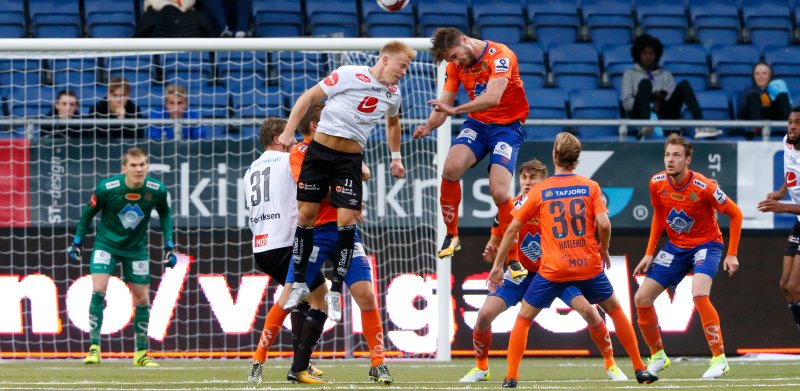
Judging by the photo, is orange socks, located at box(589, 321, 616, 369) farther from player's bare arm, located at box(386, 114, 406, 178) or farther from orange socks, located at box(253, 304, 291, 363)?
orange socks, located at box(253, 304, 291, 363)

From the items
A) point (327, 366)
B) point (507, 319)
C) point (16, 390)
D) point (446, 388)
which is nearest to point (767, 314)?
point (507, 319)

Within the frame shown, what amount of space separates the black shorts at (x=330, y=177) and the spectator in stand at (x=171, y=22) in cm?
737

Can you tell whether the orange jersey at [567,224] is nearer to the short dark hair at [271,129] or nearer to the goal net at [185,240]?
the short dark hair at [271,129]

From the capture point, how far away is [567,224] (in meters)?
9.38

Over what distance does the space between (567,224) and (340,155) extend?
175 cm

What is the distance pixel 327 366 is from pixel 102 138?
384 cm

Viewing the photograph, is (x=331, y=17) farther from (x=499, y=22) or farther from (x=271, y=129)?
(x=271, y=129)

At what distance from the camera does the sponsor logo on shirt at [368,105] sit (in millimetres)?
9828

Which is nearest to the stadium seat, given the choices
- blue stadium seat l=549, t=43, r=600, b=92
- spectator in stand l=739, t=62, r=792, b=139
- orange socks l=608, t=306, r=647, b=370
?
blue stadium seat l=549, t=43, r=600, b=92

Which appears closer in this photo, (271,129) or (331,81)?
(331,81)

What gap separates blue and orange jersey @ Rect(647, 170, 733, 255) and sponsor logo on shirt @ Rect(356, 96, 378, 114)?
9.83 ft

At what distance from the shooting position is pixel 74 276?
1468 cm

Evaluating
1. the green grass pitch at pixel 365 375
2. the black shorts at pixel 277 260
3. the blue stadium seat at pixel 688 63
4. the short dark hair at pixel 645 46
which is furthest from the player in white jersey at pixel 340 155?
the blue stadium seat at pixel 688 63

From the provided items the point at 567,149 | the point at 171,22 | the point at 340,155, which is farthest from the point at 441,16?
the point at 567,149
